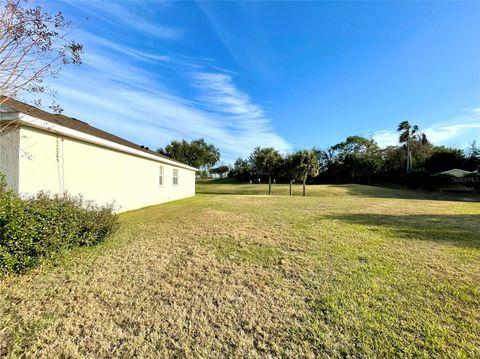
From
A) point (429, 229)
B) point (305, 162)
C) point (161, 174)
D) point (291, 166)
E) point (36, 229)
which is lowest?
point (429, 229)

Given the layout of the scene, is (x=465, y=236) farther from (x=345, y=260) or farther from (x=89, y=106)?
(x=89, y=106)

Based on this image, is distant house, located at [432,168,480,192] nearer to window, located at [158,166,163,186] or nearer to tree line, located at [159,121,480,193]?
tree line, located at [159,121,480,193]

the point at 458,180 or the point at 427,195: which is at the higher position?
the point at 458,180

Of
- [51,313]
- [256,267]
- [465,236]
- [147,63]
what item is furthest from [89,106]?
[465,236]

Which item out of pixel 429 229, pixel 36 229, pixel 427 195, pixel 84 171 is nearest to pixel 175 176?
pixel 84 171

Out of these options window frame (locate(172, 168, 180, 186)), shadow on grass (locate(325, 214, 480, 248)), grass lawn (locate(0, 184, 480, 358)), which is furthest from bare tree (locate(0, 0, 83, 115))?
window frame (locate(172, 168, 180, 186))

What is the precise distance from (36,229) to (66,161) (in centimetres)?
375

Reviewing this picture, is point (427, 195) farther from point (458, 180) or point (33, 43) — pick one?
point (33, 43)

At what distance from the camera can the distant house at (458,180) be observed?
874 inches

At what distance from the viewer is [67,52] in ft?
12.9

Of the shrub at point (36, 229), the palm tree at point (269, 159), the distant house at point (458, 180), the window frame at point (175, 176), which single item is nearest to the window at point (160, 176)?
the window frame at point (175, 176)

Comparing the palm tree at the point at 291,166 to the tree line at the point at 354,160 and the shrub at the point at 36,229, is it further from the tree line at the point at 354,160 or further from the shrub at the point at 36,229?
the shrub at the point at 36,229

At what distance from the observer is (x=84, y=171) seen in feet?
22.2

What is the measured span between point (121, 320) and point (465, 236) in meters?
7.92
